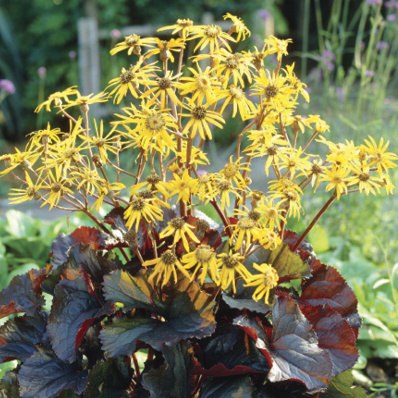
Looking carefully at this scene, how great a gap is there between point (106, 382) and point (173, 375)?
187 mm

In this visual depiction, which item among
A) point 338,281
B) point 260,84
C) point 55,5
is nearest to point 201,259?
point 260,84

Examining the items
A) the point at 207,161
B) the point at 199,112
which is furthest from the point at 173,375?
the point at 199,112

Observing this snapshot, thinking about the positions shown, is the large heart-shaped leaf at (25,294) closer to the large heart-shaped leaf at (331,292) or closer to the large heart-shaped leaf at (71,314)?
the large heart-shaped leaf at (71,314)

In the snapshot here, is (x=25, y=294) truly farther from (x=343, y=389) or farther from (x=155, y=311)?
(x=343, y=389)

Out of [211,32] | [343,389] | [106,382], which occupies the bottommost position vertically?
[343,389]

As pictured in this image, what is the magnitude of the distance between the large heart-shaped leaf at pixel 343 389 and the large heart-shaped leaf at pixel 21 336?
83 centimetres

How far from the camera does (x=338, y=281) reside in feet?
4.14

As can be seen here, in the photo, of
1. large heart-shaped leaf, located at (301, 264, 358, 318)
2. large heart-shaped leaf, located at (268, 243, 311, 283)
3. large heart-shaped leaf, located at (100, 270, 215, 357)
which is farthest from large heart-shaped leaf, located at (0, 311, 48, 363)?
large heart-shaped leaf, located at (301, 264, 358, 318)

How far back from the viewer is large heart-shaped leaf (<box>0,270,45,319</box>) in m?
1.23

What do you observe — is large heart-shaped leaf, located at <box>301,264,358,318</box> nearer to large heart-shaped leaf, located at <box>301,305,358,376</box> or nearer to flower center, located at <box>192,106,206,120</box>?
large heart-shaped leaf, located at <box>301,305,358,376</box>

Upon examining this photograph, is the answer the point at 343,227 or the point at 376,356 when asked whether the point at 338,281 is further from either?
the point at 343,227

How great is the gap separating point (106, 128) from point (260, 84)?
15.8 ft

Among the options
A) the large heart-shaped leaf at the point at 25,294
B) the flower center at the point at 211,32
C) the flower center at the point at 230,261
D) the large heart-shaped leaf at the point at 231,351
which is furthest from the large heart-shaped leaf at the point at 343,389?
the flower center at the point at 211,32

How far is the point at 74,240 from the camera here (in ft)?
4.73
